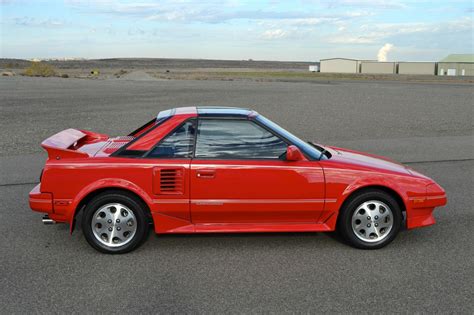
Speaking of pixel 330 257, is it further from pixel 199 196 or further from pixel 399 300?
pixel 199 196

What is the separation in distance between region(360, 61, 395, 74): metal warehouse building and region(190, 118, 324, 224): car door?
10147cm

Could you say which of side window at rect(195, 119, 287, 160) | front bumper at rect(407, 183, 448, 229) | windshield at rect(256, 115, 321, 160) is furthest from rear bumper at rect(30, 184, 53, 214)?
front bumper at rect(407, 183, 448, 229)

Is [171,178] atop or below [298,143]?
below

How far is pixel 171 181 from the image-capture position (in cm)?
477

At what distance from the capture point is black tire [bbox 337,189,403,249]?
16.0 ft

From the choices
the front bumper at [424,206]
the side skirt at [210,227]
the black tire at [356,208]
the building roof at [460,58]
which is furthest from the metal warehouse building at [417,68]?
the side skirt at [210,227]

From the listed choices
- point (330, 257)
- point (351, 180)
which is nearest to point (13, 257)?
point (330, 257)

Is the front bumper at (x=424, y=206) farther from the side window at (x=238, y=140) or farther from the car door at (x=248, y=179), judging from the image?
the side window at (x=238, y=140)

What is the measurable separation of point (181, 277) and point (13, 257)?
5.79ft

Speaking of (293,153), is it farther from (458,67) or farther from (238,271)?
(458,67)

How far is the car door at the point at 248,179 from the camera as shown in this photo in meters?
4.77

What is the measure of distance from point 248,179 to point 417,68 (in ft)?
333

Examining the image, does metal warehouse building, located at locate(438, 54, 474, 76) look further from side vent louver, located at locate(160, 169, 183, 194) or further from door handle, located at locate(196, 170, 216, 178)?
side vent louver, located at locate(160, 169, 183, 194)

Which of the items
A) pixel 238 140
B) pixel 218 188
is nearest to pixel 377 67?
pixel 238 140
